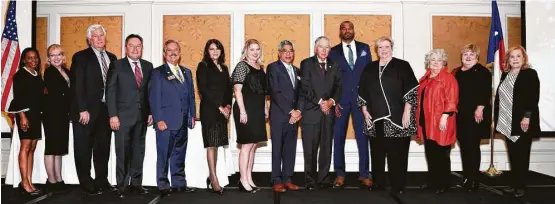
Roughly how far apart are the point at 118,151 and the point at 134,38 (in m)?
1.05

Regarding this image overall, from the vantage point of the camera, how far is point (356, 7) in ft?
18.4

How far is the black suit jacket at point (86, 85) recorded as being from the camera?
3.79m

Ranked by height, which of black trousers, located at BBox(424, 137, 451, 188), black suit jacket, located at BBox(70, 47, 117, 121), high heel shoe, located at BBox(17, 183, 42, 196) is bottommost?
high heel shoe, located at BBox(17, 183, 42, 196)

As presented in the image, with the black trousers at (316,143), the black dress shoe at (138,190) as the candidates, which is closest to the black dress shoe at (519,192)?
the black trousers at (316,143)

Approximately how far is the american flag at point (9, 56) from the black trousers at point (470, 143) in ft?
15.7

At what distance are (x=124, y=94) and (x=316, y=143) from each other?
185cm

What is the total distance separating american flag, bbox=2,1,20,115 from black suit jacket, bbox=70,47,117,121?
53.0 inches

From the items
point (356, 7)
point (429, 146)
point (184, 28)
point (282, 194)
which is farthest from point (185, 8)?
point (429, 146)

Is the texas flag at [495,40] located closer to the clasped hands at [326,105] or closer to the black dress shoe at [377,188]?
the black dress shoe at [377,188]

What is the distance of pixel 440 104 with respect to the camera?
150 inches

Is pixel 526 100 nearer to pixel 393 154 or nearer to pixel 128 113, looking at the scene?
pixel 393 154

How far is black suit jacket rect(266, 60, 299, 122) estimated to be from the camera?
155 inches

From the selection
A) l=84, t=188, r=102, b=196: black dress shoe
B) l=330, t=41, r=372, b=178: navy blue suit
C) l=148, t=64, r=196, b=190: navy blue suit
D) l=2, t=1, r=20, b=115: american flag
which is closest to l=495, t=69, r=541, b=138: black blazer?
l=330, t=41, r=372, b=178: navy blue suit

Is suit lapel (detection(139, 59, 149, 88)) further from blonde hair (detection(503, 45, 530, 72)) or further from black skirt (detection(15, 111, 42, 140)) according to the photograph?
blonde hair (detection(503, 45, 530, 72))
